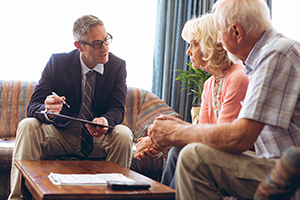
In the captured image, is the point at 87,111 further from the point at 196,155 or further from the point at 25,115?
the point at 196,155

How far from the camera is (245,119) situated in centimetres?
92

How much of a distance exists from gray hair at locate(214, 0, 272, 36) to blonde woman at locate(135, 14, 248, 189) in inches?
12.0

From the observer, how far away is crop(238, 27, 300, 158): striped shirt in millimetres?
904

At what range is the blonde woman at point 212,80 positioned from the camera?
1.36m

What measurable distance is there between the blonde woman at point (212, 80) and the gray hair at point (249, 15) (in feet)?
1.00

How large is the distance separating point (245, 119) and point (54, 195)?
67 centimetres

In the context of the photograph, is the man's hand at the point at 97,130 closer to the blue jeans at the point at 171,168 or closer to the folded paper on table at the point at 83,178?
the blue jeans at the point at 171,168

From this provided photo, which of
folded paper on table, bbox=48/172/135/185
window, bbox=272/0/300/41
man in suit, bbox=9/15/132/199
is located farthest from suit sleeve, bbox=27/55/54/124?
window, bbox=272/0/300/41

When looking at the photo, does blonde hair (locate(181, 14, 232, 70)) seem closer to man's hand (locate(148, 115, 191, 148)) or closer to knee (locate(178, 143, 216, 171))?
man's hand (locate(148, 115, 191, 148))

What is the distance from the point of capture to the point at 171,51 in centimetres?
344

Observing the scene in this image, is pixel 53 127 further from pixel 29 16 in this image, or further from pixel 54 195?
pixel 29 16

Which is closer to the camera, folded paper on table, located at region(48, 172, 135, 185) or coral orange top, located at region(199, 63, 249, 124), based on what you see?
folded paper on table, located at region(48, 172, 135, 185)

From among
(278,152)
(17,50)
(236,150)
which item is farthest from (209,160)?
(17,50)

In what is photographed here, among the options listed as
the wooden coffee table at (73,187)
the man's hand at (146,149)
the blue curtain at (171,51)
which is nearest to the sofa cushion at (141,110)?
the blue curtain at (171,51)
